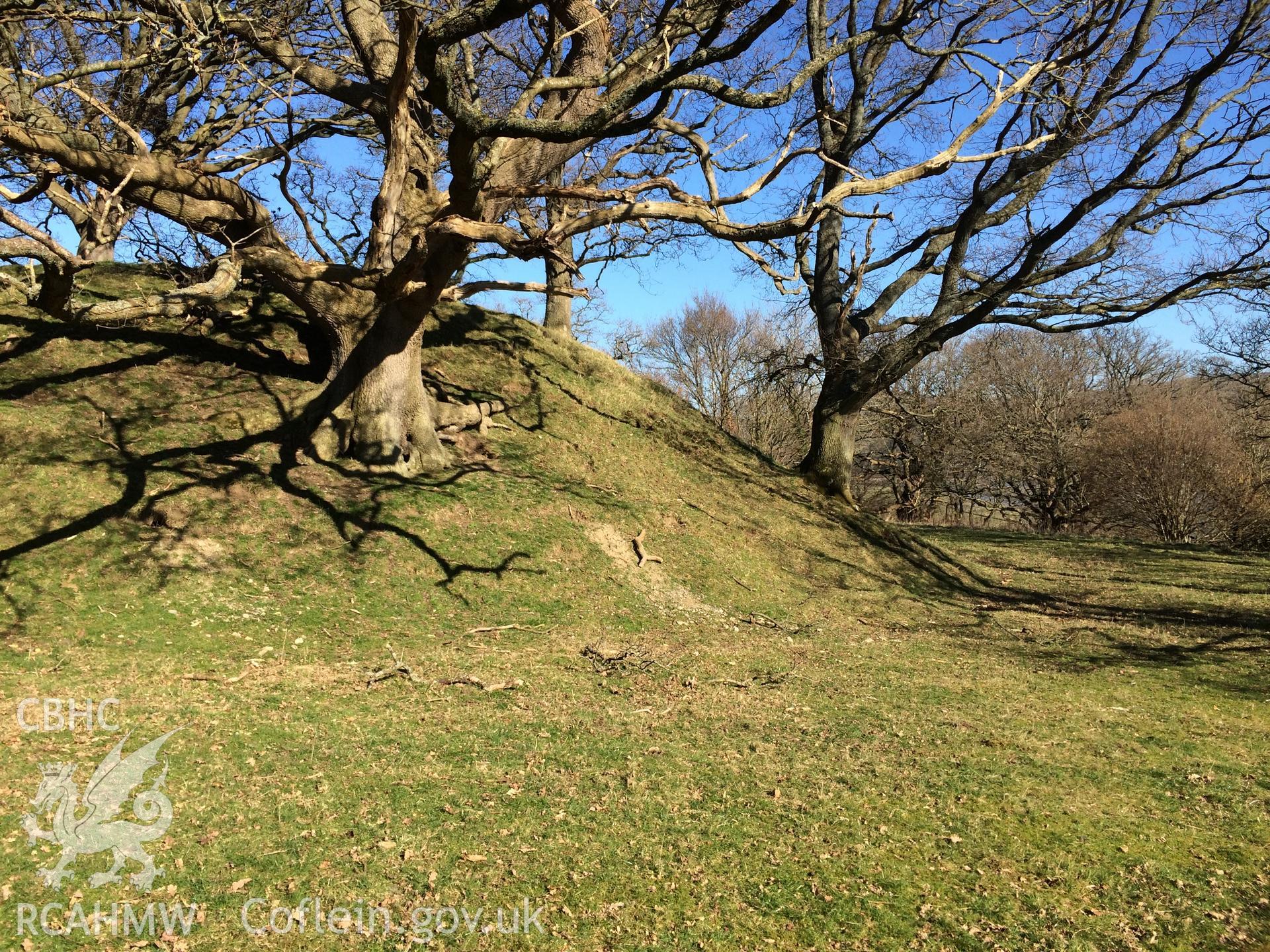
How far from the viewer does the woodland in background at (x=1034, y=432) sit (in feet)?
76.1

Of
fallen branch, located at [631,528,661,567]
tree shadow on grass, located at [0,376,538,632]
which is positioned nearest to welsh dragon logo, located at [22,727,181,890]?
tree shadow on grass, located at [0,376,538,632]

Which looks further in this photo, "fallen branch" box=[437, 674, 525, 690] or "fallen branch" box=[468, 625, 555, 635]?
"fallen branch" box=[468, 625, 555, 635]

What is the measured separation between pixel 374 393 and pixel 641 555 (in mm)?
3911

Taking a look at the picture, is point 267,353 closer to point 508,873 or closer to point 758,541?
point 758,541

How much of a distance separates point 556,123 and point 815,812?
5686 millimetres

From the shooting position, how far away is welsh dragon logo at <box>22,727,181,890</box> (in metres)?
3.68

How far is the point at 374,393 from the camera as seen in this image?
10.2 metres

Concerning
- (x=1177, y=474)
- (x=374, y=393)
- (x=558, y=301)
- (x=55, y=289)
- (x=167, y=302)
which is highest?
(x=558, y=301)

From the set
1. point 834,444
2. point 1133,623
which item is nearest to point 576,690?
point 1133,623

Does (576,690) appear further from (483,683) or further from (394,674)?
(394,674)

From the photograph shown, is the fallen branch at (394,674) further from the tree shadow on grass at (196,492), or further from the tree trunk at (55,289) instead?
the tree trunk at (55,289)

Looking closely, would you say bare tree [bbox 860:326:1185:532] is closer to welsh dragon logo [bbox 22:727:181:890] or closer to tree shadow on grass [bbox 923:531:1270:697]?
tree shadow on grass [bbox 923:531:1270:697]

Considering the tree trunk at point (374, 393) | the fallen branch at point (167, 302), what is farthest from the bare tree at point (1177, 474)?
the fallen branch at point (167, 302)

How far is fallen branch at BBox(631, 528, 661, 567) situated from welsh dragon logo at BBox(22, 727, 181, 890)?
6448 mm
